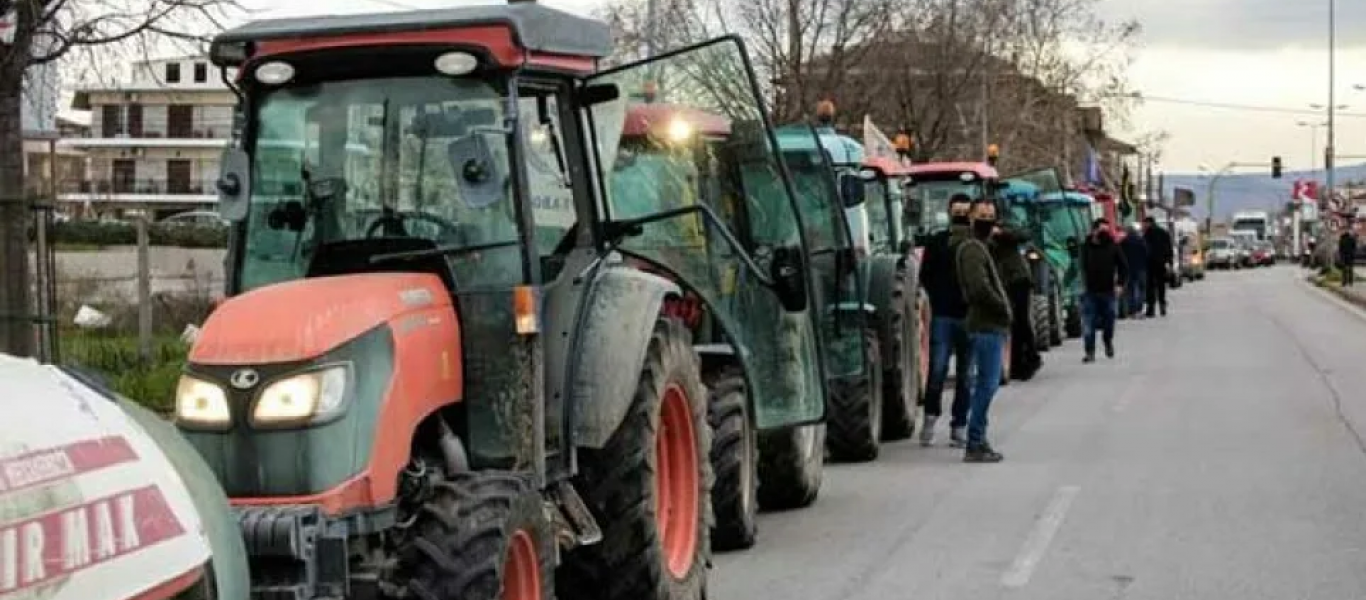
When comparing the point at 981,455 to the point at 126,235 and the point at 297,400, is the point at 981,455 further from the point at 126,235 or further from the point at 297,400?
the point at 126,235

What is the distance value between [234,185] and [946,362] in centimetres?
883

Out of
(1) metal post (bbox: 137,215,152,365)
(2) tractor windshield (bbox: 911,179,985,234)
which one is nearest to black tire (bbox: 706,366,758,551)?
(1) metal post (bbox: 137,215,152,365)

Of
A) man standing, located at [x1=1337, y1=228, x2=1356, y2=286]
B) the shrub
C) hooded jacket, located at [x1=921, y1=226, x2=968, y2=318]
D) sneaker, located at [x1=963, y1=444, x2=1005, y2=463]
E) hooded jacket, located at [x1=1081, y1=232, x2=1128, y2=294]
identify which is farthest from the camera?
man standing, located at [x1=1337, y1=228, x2=1356, y2=286]

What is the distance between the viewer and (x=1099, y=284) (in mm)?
23062

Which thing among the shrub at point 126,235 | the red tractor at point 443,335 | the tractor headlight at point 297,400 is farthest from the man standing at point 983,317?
the shrub at point 126,235

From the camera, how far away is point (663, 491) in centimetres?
819

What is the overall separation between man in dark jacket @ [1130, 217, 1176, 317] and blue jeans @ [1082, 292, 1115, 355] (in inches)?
380

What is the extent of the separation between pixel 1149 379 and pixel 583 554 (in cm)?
1457

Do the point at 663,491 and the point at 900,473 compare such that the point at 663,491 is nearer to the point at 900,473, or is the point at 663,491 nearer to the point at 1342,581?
the point at 1342,581

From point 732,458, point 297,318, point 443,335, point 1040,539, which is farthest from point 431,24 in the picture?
point 1040,539

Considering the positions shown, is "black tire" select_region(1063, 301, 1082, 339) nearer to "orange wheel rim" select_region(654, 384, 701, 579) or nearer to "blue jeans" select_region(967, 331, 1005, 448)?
"blue jeans" select_region(967, 331, 1005, 448)

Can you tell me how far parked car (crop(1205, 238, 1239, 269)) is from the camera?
323 feet

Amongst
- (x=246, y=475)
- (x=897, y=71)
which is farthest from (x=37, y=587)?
(x=897, y=71)

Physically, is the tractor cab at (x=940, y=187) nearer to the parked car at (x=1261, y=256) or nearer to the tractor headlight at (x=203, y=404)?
the tractor headlight at (x=203, y=404)
